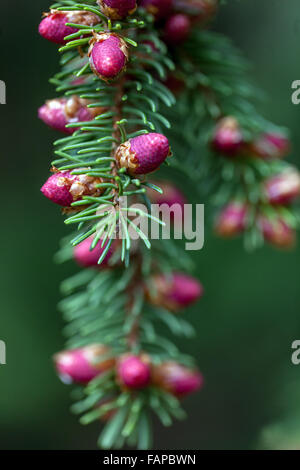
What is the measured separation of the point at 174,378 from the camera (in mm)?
732

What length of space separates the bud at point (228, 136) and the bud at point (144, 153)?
318mm

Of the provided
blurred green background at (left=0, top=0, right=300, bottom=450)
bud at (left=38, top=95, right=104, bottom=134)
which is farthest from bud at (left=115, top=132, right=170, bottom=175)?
blurred green background at (left=0, top=0, right=300, bottom=450)

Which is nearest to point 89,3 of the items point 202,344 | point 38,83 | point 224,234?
point 224,234

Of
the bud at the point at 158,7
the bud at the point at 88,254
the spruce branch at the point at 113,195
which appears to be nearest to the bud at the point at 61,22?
the spruce branch at the point at 113,195

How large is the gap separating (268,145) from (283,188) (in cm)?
7

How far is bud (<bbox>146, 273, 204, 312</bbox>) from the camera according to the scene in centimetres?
76

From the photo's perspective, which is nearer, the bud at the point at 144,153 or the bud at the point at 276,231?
the bud at the point at 144,153

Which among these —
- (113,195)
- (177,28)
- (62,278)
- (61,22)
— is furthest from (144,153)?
(62,278)

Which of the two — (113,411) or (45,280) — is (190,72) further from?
(45,280)

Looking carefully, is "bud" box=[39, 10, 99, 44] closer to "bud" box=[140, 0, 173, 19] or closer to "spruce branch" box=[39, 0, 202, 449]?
"spruce branch" box=[39, 0, 202, 449]

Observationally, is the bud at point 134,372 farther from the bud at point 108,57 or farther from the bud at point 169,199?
the bud at point 108,57

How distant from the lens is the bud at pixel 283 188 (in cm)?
82

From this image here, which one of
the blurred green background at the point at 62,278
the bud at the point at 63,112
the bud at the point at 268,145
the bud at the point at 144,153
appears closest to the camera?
the bud at the point at 144,153

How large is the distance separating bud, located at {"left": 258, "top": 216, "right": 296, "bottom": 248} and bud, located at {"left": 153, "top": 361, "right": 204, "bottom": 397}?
261 mm
